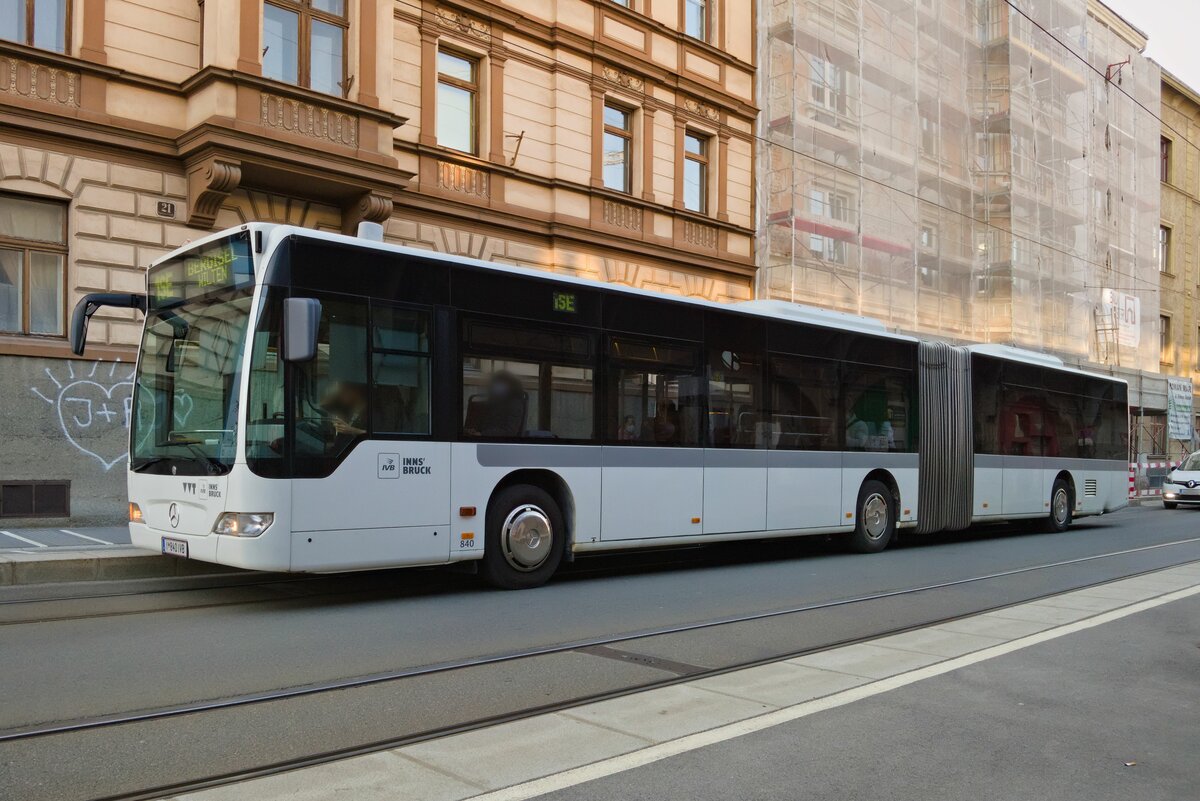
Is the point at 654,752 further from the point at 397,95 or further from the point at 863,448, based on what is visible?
the point at 397,95

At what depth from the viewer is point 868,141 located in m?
26.7

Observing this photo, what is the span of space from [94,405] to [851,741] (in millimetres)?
11385

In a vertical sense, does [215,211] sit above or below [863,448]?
above

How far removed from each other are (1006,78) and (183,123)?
25370 mm

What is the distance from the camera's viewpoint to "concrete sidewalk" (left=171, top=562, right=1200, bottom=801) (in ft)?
13.9

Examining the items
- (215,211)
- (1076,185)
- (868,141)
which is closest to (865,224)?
(868,141)

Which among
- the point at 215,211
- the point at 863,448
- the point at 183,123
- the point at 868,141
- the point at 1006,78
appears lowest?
the point at 863,448

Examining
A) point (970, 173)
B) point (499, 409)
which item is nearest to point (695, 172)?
point (970, 173)

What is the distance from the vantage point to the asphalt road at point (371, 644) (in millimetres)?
4730

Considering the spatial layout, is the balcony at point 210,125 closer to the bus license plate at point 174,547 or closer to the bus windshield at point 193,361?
the bus windshield at point 193,361

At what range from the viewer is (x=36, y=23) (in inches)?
517

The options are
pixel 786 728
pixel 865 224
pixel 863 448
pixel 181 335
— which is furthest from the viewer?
pixel 865 224

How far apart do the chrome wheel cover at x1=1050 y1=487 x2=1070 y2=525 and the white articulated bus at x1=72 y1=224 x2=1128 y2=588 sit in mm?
6125

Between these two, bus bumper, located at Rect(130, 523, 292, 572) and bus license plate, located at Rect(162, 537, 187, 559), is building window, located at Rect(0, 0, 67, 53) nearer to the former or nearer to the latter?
bus license plate, located at Rect(162, 537, 187, 559)
